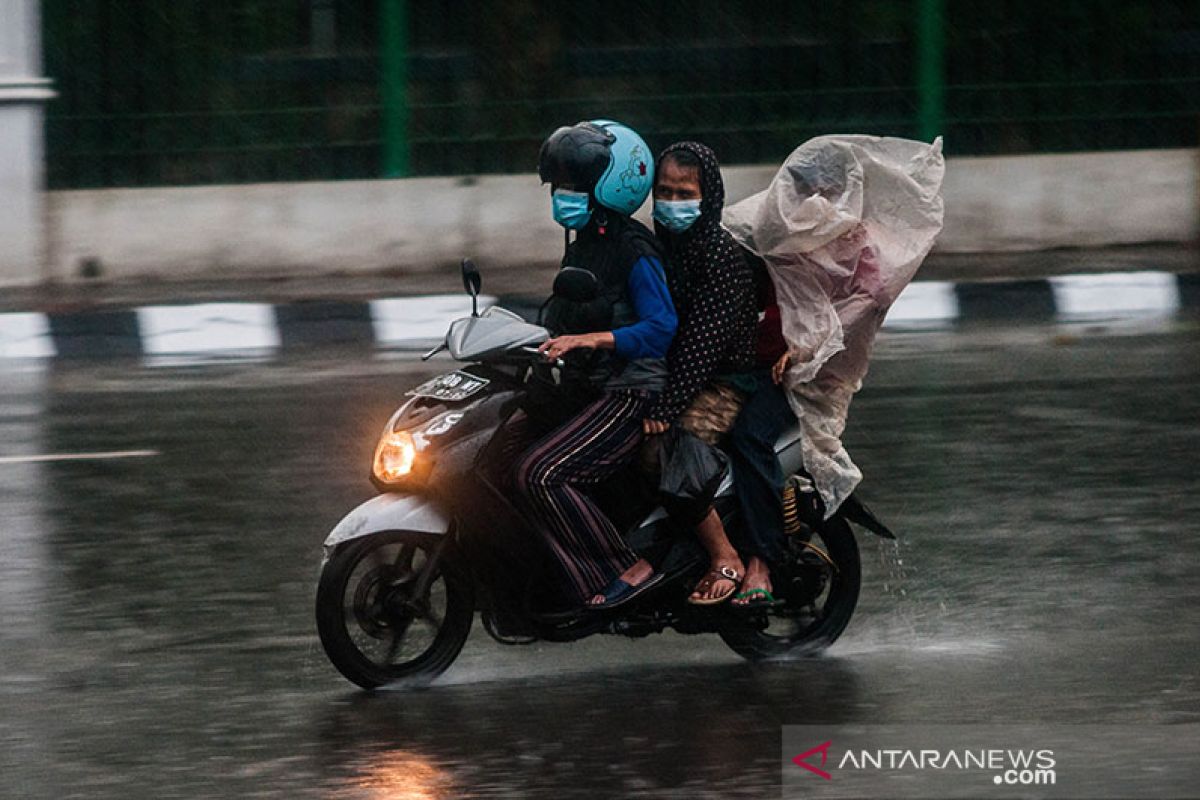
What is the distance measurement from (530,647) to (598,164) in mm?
1552

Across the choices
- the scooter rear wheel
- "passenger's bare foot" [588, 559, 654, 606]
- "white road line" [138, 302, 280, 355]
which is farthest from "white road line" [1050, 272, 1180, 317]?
"passenger's bare foot" [588, 559, 654, 606]

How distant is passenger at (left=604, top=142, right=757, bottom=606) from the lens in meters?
6.14

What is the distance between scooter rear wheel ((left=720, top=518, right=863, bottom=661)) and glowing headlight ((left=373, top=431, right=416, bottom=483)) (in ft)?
3.45

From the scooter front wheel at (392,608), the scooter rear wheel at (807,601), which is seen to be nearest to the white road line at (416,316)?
the scooter rear wheel at (807,601)

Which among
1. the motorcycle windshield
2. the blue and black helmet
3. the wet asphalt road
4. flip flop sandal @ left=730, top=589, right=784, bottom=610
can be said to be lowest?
the wet asphalt road

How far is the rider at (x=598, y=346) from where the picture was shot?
6039 millimetres

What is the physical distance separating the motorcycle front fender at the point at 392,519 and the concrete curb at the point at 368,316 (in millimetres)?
6357

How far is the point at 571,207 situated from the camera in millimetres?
6055

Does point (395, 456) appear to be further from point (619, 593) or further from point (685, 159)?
point (685, 159)

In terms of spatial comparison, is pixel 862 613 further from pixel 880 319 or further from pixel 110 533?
pixel 110 533

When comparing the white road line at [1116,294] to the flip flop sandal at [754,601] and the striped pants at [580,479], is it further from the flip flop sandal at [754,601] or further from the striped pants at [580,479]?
the striped pants at [580,479]

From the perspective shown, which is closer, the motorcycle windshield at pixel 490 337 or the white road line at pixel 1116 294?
the motorcycle windshield at pixel 490 337

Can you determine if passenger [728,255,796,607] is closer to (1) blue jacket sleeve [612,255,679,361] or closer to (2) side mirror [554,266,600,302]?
(1) blue jacket sleeve [612,255,679,361]

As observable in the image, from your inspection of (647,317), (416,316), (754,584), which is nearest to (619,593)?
(754,584)
